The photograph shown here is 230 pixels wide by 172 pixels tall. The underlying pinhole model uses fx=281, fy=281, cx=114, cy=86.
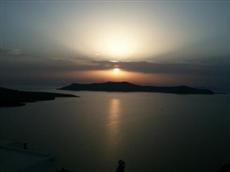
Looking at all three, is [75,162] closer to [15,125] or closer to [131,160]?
[131,160]

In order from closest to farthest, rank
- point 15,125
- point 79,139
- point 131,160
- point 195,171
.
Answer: point 195,171
point 131,160
point 79,139
point 15,125

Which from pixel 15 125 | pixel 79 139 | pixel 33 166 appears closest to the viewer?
pixel 33 166

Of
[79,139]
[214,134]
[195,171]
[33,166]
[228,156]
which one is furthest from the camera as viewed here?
[214,134]

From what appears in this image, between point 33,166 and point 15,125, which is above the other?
point 33,166

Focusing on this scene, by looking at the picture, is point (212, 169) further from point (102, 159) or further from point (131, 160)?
point (102, 159)

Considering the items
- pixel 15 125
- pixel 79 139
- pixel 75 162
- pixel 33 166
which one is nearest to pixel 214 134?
pixel 79 139

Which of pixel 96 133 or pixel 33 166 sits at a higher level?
pixel 33 166

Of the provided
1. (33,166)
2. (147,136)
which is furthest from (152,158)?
(33,166)

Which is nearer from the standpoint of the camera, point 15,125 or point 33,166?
point 33,166

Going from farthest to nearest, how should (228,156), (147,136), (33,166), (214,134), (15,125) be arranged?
1. (15,125)
2. (214,134)
3. (147,136)
4. (228,156)
5. (33,166)

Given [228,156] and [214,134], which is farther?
[214,134]
